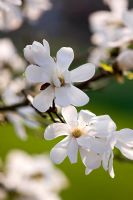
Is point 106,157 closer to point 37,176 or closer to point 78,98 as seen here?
point 78,98

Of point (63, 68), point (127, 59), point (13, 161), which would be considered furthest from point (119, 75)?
point (13, 161)

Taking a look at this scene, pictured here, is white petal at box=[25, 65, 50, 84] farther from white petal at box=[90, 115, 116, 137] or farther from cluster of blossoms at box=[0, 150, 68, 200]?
cluster of blossoms at box=[0, 150, 68, 200]

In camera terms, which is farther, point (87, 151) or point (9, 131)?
point (9, 131)

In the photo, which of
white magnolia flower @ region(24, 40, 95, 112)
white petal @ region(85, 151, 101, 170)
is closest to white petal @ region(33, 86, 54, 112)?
white magnolia flower @ region(24, 40, 95, 112)

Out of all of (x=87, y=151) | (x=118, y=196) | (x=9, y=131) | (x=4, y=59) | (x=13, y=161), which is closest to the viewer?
(x=87, y=151)

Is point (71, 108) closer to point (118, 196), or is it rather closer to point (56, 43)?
point (118, 196)

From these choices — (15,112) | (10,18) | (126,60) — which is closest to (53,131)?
(126,60)

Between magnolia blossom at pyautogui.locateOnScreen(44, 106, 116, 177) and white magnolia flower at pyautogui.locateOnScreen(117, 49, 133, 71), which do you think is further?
white magnolia flower at pyautogui.locateOnScreen(117, 49, 133, 71)

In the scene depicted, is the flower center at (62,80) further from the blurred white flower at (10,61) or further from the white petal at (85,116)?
the blurred white flower at (10,61)

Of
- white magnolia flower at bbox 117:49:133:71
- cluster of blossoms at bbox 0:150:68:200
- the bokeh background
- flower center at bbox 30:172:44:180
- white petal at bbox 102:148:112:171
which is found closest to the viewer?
white petal at bbox 102:148:112:171
